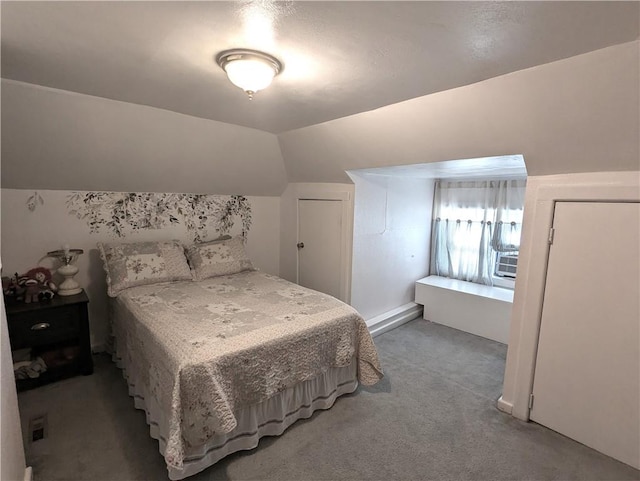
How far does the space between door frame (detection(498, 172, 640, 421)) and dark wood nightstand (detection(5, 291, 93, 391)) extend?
3.03 m

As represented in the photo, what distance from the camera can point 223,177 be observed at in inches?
128

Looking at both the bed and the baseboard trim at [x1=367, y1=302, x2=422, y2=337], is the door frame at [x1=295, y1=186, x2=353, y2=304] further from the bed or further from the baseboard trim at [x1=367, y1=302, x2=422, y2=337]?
the bed

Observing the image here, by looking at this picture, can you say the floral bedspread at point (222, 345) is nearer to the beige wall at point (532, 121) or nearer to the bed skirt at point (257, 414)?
the bed skirt at point (257, 414)

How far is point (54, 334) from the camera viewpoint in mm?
2287

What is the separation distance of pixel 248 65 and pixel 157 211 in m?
2.12

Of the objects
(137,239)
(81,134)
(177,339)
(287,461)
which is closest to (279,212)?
(137,239)

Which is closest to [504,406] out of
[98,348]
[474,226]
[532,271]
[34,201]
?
[532,271]

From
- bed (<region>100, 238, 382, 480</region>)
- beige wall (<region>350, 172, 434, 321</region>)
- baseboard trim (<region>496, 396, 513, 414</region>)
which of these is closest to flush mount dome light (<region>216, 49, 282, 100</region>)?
bed (<region>100, 238, 382, 480</region>)

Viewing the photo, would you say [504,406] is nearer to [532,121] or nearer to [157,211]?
[532,121]

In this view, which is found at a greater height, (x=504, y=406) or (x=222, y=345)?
(x=222, y=345)

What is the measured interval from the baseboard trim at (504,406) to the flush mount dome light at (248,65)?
2.46 metres

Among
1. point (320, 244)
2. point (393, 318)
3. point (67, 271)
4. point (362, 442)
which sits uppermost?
point (320, 244)

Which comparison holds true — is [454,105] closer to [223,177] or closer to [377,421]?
[377,421]

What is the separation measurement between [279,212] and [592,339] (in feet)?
10.1
